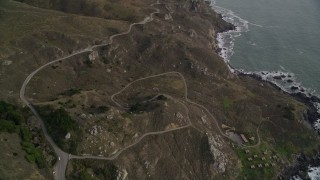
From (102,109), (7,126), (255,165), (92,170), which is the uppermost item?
(7,126)

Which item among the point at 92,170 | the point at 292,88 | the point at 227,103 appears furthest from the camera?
the point at 292,88

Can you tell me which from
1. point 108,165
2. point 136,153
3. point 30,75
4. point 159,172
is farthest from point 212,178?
point 30,75

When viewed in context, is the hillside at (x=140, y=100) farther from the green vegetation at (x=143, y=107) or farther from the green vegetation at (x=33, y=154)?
the green vegetation at (x=33, y=154)

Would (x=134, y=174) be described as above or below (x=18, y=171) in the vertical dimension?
below

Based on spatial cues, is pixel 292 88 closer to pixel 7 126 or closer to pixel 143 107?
pixel 143 107

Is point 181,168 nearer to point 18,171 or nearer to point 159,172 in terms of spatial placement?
point 159,172

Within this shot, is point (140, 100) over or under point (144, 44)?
under

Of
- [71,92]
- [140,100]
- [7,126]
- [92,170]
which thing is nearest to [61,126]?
[7,126]

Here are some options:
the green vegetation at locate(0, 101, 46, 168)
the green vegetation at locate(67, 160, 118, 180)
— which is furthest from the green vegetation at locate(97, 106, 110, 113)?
the green vegetation at locate(0, 101, 46, 168)
